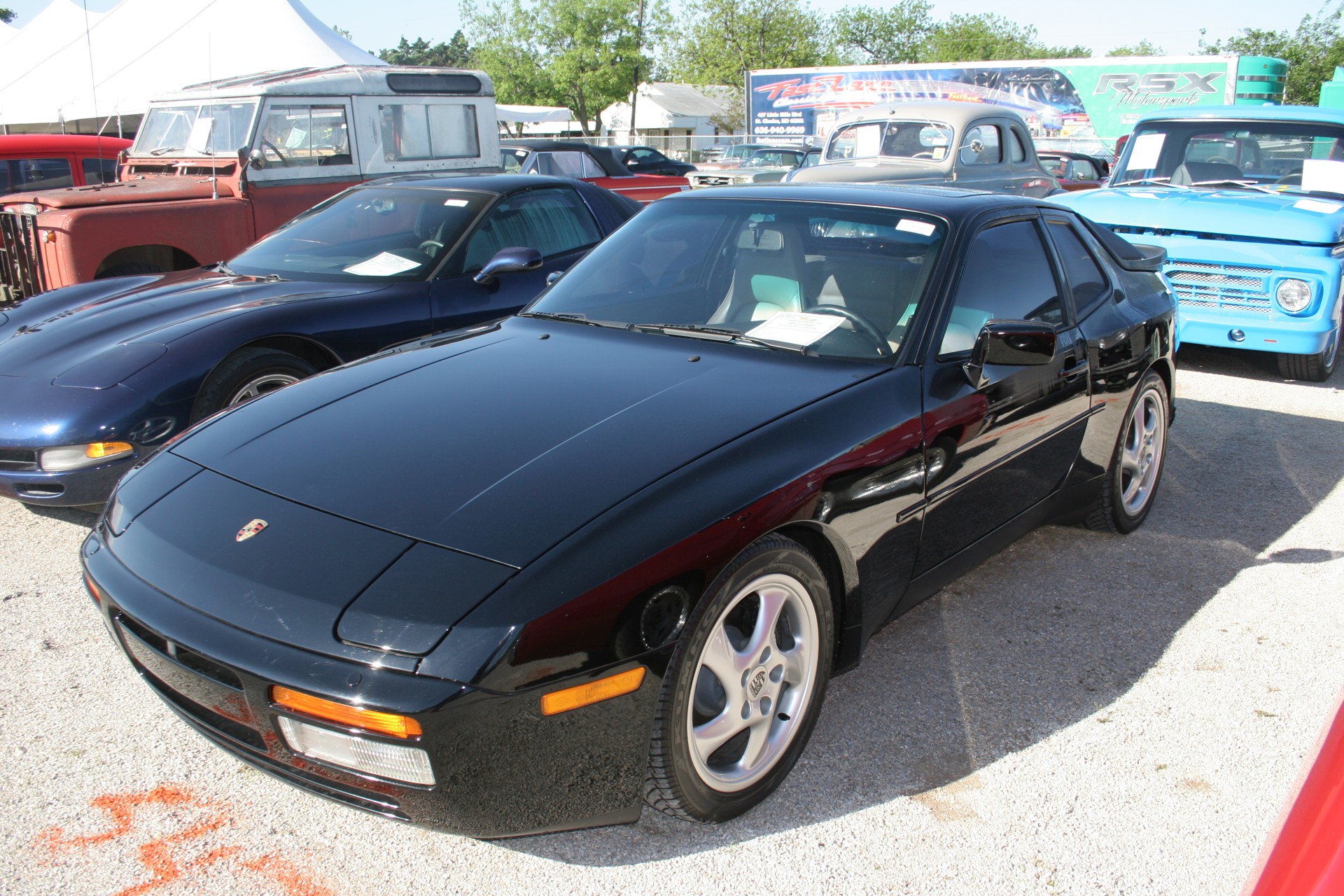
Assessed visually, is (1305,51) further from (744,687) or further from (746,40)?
(744,687)

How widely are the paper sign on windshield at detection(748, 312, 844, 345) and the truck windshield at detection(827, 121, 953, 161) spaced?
293 inches

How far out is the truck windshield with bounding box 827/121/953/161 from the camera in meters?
9.82

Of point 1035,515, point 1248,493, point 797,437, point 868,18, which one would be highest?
point 868,18

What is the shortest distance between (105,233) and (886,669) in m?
5.74

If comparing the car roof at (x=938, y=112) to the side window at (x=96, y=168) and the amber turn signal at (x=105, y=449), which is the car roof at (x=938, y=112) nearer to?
the side window at (x=96, y=168)

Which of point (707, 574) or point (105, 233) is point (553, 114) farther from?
point (707, 574)

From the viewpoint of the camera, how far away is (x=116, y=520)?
235 centimetres

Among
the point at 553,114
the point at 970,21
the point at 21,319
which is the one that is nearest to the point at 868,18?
the point at 970,21

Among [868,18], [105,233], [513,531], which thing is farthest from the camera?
[868,18]

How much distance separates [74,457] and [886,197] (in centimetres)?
300

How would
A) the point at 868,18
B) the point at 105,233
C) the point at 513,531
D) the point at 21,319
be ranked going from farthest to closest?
the point at 868,18 < the point at 105,233 < the point at 21,319 < the point at 513,531

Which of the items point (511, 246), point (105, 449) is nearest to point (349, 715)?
point (105, 449)

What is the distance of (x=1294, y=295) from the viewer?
6.28 metres

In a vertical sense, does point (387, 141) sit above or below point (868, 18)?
below
